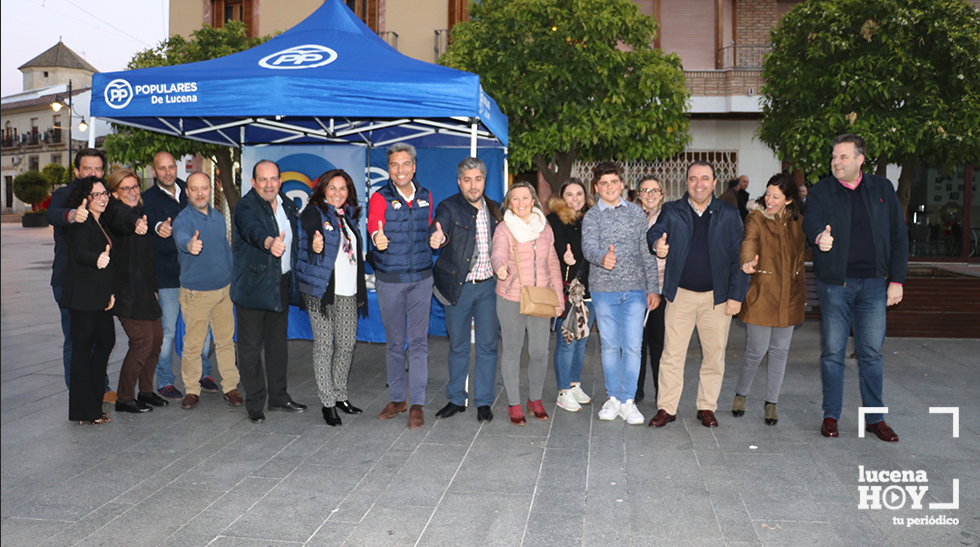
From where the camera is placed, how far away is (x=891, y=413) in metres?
5.66

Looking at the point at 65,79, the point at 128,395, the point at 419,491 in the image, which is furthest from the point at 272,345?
the point at 65,79

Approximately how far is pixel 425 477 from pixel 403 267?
161 centimetres

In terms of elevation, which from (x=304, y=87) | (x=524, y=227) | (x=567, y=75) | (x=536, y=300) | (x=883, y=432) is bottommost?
(x=883, y=432)

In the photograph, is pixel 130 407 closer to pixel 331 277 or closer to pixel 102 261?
pixel 102 261

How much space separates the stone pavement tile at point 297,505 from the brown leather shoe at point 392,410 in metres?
1.06

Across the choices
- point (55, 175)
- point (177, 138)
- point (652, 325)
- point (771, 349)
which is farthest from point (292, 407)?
point (55, 175)

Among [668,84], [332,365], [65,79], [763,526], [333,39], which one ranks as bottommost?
[763,526]

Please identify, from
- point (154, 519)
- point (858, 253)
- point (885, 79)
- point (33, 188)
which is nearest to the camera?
point (154, 519)

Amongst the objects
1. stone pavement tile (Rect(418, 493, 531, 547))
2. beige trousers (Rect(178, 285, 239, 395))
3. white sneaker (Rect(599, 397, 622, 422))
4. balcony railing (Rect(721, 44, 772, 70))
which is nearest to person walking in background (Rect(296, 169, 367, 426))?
beige trousers (Rect(178, 285, 239, 395))

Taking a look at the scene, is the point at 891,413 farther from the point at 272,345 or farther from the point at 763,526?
the point at 272,345

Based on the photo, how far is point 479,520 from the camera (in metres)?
3.64

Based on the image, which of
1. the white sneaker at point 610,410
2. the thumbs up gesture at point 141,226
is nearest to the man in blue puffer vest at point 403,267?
the white sneaker at point 610,410

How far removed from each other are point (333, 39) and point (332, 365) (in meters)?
2.89

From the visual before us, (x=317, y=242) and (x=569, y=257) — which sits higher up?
(x=317, y=242)
